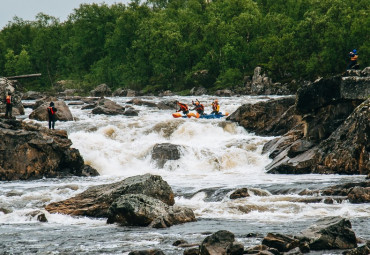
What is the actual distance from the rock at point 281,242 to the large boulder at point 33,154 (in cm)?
1904

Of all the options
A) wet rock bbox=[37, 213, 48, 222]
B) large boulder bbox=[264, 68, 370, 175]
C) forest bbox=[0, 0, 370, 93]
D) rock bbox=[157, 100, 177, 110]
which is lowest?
wet rock bbox=[37, 213, 48, 222]

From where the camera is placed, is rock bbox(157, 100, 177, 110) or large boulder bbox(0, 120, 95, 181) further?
rock bbox(157, 100, 177, 110)

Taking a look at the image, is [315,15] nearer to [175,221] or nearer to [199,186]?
[199,186]

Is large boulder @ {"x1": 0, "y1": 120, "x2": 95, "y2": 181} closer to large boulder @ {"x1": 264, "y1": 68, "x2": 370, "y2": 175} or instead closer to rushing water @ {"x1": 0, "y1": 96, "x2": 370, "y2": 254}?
rushing water @ {"x1": 0, "y1": 96, "x2": 370, "y2": 254}

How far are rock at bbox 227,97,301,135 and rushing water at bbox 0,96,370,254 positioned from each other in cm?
73

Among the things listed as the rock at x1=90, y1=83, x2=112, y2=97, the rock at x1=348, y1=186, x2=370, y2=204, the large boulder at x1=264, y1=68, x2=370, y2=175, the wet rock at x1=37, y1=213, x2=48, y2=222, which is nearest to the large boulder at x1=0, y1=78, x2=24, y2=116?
the large boulder at x1=264, y1=68, x2=370, y2=175

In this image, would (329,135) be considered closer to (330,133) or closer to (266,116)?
(330,133)

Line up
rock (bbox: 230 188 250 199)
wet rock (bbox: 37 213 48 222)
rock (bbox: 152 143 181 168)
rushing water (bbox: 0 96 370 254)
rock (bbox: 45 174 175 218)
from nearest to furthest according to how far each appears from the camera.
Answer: rushing water (bbox: 0 96 370 254)
wet rock (bbox: 37 213 48 222)
rock (bbox: 45 174 175 218)
rock (bbox: 230 188 250 199)
rock (bbox: 152 143 181 168)

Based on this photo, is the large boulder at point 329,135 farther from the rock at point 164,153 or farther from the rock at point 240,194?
the rock at point 240,194

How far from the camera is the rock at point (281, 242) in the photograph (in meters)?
12.3

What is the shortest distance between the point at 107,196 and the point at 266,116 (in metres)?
21.9

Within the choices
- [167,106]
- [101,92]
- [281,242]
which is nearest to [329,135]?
[281,242]

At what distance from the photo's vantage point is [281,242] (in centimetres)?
1232

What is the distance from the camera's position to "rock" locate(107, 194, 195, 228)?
16984mm
